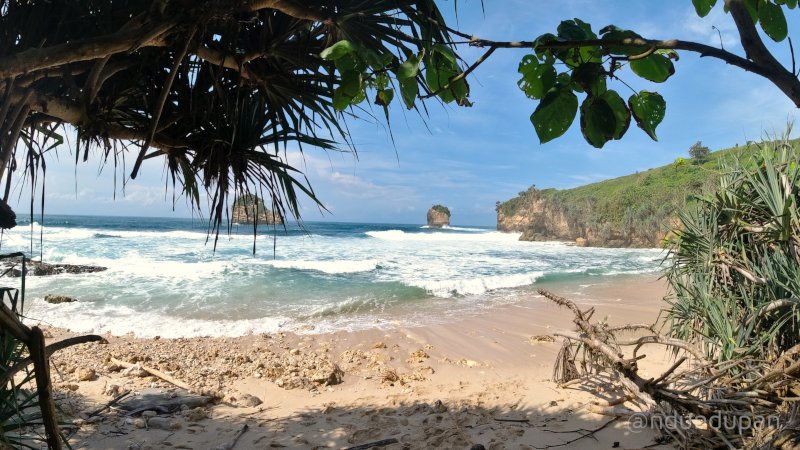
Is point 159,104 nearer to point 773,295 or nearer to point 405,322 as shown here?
point 773,295

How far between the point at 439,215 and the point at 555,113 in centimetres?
7640

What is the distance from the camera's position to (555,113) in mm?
673

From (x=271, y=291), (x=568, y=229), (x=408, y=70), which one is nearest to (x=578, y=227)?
(x=568, y=229)

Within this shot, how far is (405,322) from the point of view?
7.79 meters

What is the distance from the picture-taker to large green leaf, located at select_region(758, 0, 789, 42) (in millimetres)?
698

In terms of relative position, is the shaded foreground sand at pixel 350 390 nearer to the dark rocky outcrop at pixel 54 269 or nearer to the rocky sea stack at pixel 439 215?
the dark rocky outcrop at pixel 54 269

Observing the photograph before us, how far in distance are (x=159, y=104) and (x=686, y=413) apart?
11.2ft

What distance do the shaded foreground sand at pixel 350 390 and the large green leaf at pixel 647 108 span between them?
2397 millimetres

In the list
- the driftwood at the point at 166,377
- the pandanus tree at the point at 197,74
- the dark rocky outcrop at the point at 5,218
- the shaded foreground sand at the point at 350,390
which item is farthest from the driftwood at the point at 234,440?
the dark rocky outcrop at the point at 5,218

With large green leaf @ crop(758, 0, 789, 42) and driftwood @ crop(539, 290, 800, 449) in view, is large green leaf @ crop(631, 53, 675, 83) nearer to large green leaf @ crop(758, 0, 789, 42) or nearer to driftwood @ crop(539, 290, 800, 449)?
large green leaf @ crop(758, 0, 789, 42)

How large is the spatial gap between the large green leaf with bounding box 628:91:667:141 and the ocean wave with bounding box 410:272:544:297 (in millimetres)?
9951

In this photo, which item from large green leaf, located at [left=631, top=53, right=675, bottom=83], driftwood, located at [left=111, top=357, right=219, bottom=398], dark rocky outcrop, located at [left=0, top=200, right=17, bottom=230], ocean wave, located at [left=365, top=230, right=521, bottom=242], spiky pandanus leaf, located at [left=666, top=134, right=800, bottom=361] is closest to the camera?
large green leaf, located at [left=631, top=53, right=675, bottom=83]

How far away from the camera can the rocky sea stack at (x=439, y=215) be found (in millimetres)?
76750

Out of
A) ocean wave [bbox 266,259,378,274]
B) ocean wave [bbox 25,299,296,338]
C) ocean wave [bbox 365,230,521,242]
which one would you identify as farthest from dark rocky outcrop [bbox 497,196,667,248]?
ocean wave [bbox 25,299,296,338]
